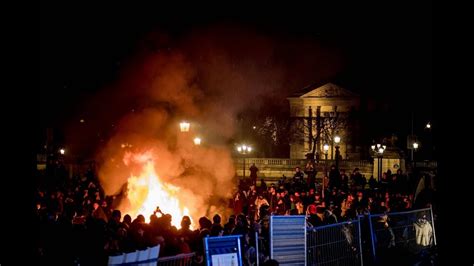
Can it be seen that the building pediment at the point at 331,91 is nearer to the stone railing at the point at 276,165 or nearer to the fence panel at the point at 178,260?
the stone railing at the point at 276,165

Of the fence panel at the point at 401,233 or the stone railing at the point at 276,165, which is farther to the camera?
the stone railing at the point at 276,165

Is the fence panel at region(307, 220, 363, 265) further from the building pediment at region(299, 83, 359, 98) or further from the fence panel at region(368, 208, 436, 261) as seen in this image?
the building pediment at region(299, 83, 359, 98)

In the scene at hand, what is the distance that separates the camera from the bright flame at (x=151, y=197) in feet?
57.6

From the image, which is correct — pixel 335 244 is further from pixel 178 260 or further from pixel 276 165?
pixel 276 165


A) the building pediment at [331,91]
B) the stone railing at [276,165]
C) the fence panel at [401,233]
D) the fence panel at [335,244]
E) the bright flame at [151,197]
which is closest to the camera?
the fence panel at [335,244]

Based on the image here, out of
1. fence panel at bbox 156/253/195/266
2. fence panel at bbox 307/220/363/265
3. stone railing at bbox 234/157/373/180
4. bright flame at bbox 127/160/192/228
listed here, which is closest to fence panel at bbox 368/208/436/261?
fence panel at bbox 307/220/363/265

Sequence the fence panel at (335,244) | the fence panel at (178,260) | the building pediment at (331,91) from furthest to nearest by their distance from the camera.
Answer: the building pediment at (331,91) < the fence panel at (335,244) < the fence panel at (178,260)

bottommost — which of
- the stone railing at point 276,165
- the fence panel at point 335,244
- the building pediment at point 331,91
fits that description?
the fence panel at point 335,244

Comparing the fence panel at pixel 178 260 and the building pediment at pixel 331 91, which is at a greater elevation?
the building pediment at pixel 331 91

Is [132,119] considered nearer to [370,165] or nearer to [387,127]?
[370,165]

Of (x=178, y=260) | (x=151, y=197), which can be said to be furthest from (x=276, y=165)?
(x=178, y=260)

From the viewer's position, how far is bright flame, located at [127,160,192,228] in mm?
17547

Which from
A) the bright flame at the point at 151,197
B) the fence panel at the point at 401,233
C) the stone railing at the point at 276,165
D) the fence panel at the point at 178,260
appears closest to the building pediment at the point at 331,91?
the stone railing at the point at 276,165

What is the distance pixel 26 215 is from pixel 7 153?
3.73ft
